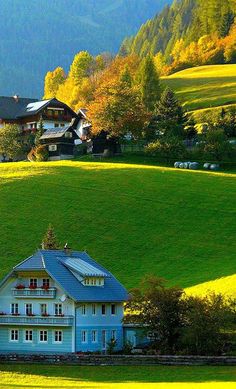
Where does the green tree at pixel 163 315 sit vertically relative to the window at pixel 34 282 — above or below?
below

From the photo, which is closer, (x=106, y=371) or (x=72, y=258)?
(x=106, y=371)

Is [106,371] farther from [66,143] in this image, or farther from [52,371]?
[66,143]

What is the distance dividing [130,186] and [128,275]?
29.7m

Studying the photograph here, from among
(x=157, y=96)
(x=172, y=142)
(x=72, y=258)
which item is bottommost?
(x=72, y=258)

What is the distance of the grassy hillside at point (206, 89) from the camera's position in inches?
6742

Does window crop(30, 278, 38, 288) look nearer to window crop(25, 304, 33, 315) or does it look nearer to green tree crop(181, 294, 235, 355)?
window crop(25, 304, 33, 315)

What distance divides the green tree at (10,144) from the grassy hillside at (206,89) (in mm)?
37391

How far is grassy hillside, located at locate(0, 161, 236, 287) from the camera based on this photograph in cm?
8148

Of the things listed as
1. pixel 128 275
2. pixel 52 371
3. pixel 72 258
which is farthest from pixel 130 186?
pixel 52 371

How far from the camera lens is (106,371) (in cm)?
5134

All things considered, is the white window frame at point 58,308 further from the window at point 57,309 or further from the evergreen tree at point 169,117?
the evergreen tree at point 169,117

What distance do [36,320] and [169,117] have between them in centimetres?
8495

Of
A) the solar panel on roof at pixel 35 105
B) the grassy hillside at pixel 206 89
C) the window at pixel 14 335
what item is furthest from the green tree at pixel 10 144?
the window at pixel 14 335

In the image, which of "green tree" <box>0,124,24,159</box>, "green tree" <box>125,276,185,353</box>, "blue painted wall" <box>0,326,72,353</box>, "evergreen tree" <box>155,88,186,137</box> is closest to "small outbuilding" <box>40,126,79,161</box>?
"green tree" <box>0,124,24,159</box>
